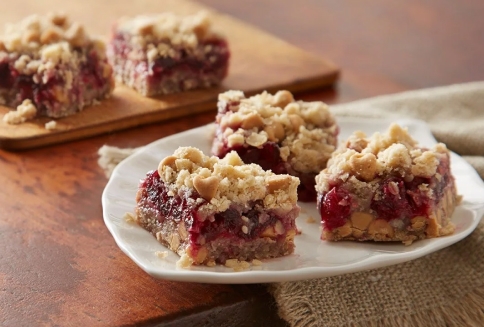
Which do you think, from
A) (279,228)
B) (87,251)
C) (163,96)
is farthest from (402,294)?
(163,96)

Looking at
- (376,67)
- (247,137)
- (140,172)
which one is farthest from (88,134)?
(376,67)

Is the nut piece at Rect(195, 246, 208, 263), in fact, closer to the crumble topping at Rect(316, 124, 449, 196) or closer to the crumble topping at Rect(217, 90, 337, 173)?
the crumble topping at Rect(316, 124, 449, 196)

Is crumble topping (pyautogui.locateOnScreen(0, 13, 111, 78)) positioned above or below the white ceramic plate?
above

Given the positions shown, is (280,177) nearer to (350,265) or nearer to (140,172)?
(350,265)

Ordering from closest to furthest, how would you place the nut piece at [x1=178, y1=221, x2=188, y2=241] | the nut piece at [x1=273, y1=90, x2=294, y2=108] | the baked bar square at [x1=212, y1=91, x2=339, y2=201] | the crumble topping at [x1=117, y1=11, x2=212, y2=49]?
the nut piece at [x1=178, y1=221, x2=188, y2=241], the baked bar square at [x1=212, y1=91, x2=339, y2=201], the nut piece at [x1=273, y1=90, x2=294, y2=108], the crumble topping at [x1=117, y1=11, x2=212, y2=49]

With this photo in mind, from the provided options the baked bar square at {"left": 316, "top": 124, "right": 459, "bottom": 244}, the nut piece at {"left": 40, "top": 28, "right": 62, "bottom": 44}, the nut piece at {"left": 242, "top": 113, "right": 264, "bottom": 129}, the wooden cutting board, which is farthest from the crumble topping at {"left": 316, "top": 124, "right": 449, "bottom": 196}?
the nut piece at {"left": 40, "top": 28, "right": 62, "bottom": 44}
